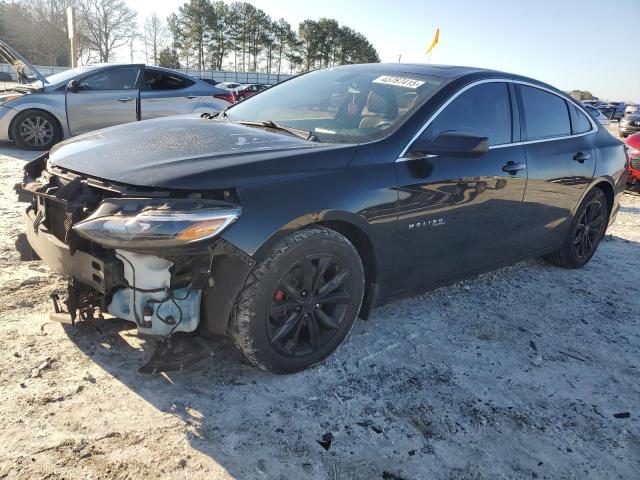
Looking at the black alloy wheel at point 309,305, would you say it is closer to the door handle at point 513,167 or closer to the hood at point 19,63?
the door handle at point 513,167

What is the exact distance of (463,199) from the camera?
10.7 feet

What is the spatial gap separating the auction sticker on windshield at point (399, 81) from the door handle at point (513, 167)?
856mm

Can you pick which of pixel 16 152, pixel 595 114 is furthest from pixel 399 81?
pixel 595 114

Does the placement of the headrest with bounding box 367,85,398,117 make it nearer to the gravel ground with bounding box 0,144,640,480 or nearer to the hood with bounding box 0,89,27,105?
the gravel ground with bounding box 0,144,640,480

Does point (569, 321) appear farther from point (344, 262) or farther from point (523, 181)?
point (344, 262)

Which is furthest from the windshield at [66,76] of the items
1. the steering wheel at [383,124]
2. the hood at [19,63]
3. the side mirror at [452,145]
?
the side mirror at [452,145]

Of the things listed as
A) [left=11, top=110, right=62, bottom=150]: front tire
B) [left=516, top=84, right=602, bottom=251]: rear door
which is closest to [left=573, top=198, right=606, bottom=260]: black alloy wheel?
[left=516, top=84, right=602, bottom=251]: rear door

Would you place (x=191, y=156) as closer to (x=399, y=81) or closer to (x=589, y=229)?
(x=399, y=81)

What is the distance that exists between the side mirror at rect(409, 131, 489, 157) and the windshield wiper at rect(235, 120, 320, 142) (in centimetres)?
59

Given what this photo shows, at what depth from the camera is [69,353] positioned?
106 inches

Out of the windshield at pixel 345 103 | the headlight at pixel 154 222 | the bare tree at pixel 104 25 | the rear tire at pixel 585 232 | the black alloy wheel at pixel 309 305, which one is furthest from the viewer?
the bare tree at pixel 104 25

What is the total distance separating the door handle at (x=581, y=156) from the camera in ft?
14.0

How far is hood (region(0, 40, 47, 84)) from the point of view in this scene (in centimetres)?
774

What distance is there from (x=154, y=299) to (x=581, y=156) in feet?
12.2
